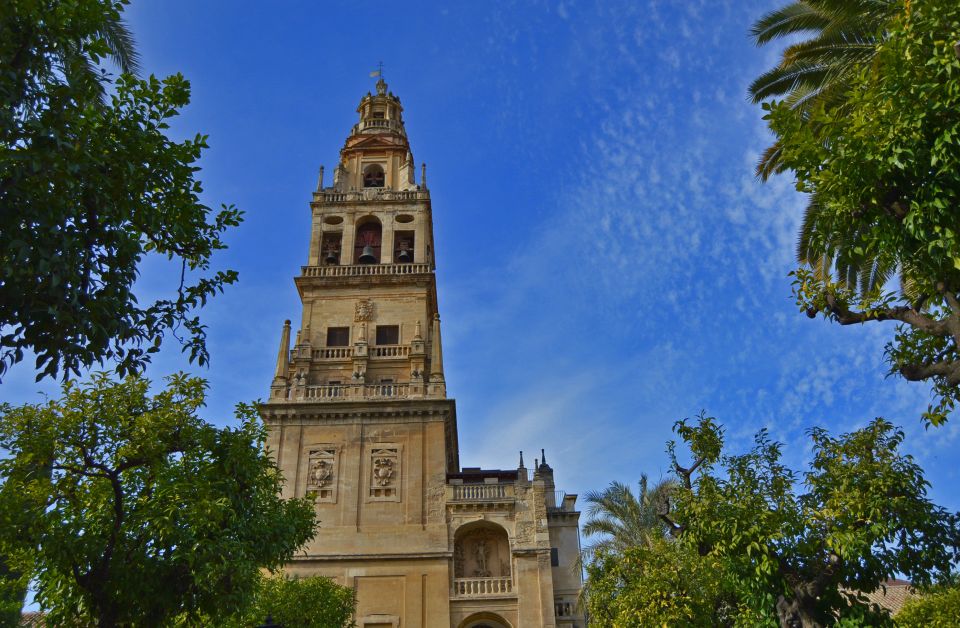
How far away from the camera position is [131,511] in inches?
523

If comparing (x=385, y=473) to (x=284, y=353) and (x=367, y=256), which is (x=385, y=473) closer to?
(x=284, y=353)

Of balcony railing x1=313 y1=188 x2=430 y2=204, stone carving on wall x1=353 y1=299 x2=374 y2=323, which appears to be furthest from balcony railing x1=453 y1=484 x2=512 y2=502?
balcony railing x1=313 y1=188 x2=430 y2=204

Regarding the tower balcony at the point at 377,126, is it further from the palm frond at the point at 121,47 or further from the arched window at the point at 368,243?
the palm frond at the point at 121,47

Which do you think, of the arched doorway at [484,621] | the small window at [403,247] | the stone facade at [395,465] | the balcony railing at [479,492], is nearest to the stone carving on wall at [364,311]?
the stone facade at [395,465]

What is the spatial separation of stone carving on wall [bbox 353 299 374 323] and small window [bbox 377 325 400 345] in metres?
0.68

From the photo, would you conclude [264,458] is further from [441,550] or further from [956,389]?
[441,550]

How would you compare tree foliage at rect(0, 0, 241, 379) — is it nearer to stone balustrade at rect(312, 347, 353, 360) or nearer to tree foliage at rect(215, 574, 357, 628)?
tree foliage at rect(215, 574, 357, 628)

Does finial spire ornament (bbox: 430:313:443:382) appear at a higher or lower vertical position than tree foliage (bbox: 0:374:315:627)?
higher

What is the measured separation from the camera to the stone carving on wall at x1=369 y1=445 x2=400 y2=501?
30188mm

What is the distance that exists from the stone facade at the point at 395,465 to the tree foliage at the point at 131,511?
14337mm

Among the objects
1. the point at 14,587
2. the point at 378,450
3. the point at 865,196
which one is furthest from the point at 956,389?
the point at 378,450

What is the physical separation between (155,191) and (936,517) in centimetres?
1365

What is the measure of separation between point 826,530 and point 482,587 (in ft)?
57.5

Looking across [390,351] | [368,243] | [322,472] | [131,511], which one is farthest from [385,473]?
[131,511]
